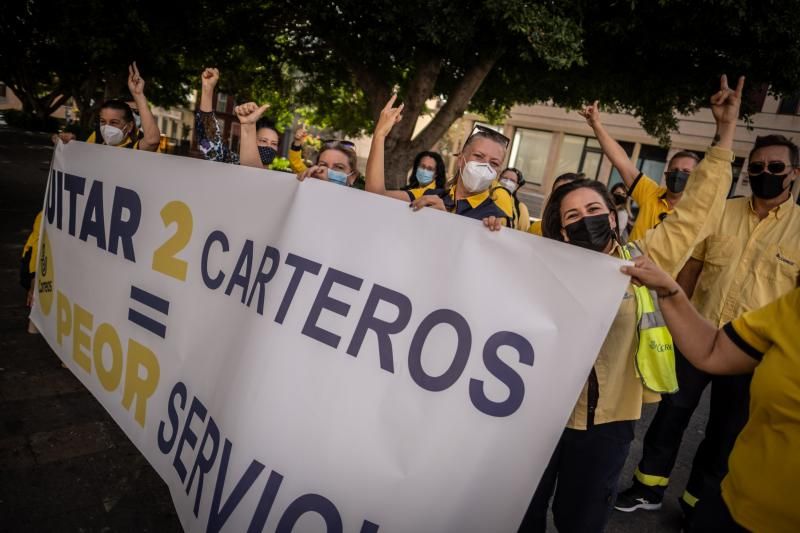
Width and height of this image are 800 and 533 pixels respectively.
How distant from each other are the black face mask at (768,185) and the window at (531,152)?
24210 millimetres

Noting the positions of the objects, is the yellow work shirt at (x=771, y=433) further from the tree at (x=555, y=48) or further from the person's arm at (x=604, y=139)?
the tree at (x=555, y=48)

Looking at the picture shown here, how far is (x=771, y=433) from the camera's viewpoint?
127 cm

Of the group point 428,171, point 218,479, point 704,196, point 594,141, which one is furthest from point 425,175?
point 594,141

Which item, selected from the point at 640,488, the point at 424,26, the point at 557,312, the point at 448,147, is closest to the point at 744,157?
the point at 448,147

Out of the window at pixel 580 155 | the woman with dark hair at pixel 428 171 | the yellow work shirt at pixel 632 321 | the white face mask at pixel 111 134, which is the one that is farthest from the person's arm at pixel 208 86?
the window at pixel 580 155

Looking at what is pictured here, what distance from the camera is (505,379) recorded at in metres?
1.56

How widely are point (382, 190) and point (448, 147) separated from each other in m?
30.0

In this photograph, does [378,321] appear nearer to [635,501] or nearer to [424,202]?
[424,202]

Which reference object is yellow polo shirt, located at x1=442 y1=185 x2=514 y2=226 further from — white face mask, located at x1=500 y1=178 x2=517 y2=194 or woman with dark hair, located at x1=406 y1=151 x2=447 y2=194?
white face mask, located at x1=500 y1=178 x2=517 y2=194

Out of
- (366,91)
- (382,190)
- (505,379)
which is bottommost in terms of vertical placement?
(505,379)

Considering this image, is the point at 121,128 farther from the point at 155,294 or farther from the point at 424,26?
the point at 424,26

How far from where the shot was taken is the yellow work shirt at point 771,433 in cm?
121

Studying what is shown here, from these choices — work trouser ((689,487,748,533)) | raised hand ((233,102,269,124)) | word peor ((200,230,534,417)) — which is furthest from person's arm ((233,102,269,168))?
work trouser ((689,487,748,533))

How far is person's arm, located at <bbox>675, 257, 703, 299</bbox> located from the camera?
2889mm
